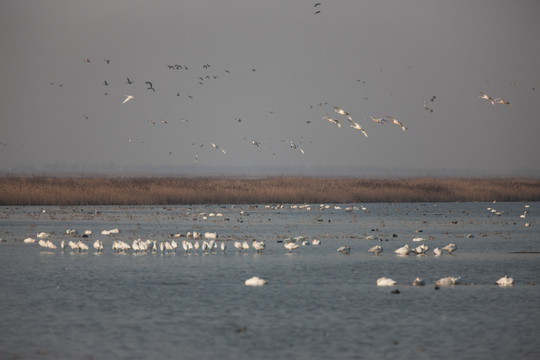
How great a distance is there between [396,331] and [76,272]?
1180 centimetres

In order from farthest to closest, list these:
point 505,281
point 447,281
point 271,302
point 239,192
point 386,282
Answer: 1. point 239,192
2. point 505,281
3. point 447,281
4. point 386,282
5. point 271,302

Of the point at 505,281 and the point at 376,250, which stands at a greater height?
the point at 376,250

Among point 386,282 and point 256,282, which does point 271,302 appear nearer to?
point 256,282

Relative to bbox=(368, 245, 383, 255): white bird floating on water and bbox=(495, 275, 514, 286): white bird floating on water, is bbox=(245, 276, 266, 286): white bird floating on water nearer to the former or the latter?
bbox=(495, 275, 514, 286): white bird floating on water

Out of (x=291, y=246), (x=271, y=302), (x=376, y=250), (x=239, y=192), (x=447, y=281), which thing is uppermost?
(x=239, y=192)

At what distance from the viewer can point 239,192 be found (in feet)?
226

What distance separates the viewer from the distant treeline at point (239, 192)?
62.1m

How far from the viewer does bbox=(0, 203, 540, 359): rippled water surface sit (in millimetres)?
15062

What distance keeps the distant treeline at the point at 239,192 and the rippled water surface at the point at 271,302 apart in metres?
25.2

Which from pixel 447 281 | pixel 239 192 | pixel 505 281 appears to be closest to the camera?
pixel 447 281

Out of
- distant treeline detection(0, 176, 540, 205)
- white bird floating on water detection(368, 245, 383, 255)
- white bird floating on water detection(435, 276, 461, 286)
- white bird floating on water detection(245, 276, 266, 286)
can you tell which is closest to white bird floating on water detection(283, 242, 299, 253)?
white bird floating on water detection(368, 245, 383, 255)

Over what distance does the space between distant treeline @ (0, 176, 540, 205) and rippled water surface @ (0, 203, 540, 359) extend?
82.6ft

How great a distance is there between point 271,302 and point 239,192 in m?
49.5

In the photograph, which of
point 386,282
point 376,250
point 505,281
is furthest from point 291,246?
point 505,281
